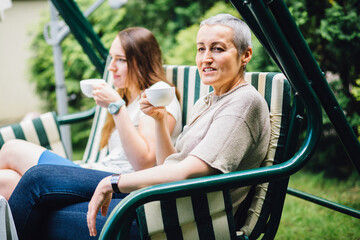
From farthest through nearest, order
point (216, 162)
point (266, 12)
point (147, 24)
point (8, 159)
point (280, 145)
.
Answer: point (147, 24) → point (8, 159) → point (280, 145) → point (216, 162) → point (266, 12)

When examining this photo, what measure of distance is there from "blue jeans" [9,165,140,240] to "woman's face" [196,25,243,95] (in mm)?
741

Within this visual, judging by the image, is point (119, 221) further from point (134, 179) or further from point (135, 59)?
point (135, 59)

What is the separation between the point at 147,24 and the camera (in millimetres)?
6316

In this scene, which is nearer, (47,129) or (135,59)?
(135,59)

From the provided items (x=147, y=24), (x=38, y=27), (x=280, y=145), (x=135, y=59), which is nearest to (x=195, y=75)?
(x=135, y=59)

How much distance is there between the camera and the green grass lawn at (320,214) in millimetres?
2938

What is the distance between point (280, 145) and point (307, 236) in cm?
148

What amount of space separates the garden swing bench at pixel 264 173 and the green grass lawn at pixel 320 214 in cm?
130

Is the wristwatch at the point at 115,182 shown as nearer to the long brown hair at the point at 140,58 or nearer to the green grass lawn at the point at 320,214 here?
the long brown hair at the point at 140,58

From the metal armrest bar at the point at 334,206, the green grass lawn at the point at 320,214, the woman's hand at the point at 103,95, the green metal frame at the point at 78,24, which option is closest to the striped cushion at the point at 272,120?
the metal armrest bar at the point at 334,206

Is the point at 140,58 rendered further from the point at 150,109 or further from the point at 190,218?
the point at 190,218

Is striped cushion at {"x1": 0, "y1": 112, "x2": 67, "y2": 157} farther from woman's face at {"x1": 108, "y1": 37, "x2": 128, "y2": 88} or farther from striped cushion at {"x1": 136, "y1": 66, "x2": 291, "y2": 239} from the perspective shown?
striped cushion at {"x1": 136, "y1": 66, "x2": 291, "y2": 239}

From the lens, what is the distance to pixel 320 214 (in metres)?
3.31

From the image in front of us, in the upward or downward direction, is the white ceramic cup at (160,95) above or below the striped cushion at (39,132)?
above
